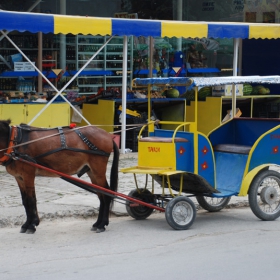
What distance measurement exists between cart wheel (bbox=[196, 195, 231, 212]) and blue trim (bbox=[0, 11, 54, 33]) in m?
4.41

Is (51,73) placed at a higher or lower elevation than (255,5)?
lower

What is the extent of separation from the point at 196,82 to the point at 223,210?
2.57 metres

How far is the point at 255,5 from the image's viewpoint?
1980cm

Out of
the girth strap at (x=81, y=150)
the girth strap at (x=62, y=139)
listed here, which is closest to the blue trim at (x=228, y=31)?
the girth strap at (x=81, y=150)

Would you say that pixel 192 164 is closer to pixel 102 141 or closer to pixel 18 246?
pixel 102 141

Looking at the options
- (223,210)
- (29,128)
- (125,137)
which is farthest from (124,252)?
(125,137)

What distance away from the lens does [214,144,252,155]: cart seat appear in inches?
377

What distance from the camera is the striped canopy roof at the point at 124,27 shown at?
12172 mm

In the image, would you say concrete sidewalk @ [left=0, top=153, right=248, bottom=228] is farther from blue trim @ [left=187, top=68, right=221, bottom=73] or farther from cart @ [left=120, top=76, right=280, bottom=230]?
blue trim @ [left=187, top=68, right=221, bottom=73]

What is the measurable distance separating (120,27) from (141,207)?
197 inches

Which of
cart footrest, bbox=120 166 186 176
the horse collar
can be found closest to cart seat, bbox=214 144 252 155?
cart footrest, bbox=120 166 186 176

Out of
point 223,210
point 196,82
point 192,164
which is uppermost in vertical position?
point 196,82

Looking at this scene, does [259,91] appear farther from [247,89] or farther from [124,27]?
[124,27]

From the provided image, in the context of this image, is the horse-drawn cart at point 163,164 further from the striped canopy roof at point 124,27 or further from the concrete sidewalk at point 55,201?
the striped canopy roof at point 124,27
